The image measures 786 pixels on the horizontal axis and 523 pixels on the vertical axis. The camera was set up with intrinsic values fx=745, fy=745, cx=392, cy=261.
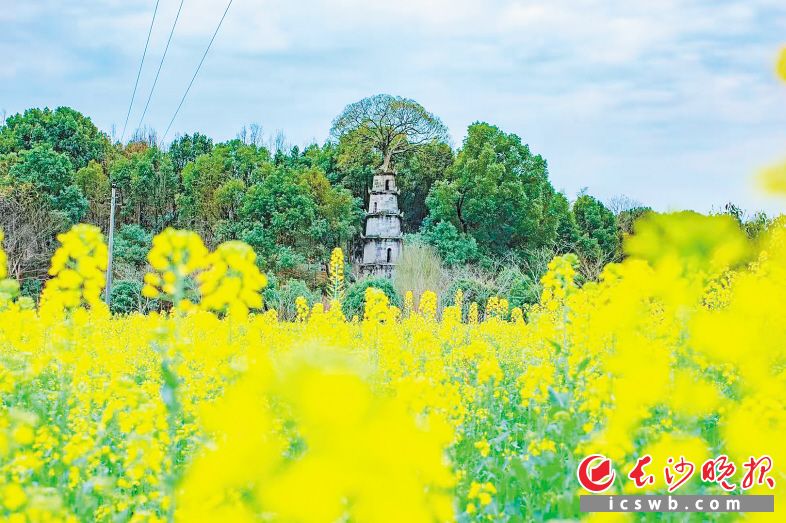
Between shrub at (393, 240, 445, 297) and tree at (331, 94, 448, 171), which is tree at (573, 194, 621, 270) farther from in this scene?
shrub at (393, 240, 445, 297)

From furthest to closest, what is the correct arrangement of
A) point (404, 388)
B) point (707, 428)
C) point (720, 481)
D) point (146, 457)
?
point (707, 428), point (720, 481), point (146, 457), point (404, 388)

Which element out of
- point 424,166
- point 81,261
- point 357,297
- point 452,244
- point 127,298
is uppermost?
point 424,166

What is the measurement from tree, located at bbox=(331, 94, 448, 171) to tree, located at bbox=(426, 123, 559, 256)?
11.0 feet

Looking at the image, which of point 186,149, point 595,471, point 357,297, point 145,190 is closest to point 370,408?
point 595,471

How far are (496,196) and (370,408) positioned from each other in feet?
109

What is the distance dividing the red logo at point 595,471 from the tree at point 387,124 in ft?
112

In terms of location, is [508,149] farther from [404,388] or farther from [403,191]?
[404,388]

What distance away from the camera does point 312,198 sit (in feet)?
111

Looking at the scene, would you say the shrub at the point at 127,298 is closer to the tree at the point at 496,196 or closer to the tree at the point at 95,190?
the tree at the point at 95,190

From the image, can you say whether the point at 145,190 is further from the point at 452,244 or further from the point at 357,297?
the point at 357,297

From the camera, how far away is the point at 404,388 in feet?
9.19

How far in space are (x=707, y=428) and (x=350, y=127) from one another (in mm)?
33573

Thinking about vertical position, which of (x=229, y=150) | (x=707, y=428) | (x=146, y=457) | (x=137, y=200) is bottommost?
(x=707, y=428)

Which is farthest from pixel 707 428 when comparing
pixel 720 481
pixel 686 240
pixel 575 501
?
pixel 686 240
